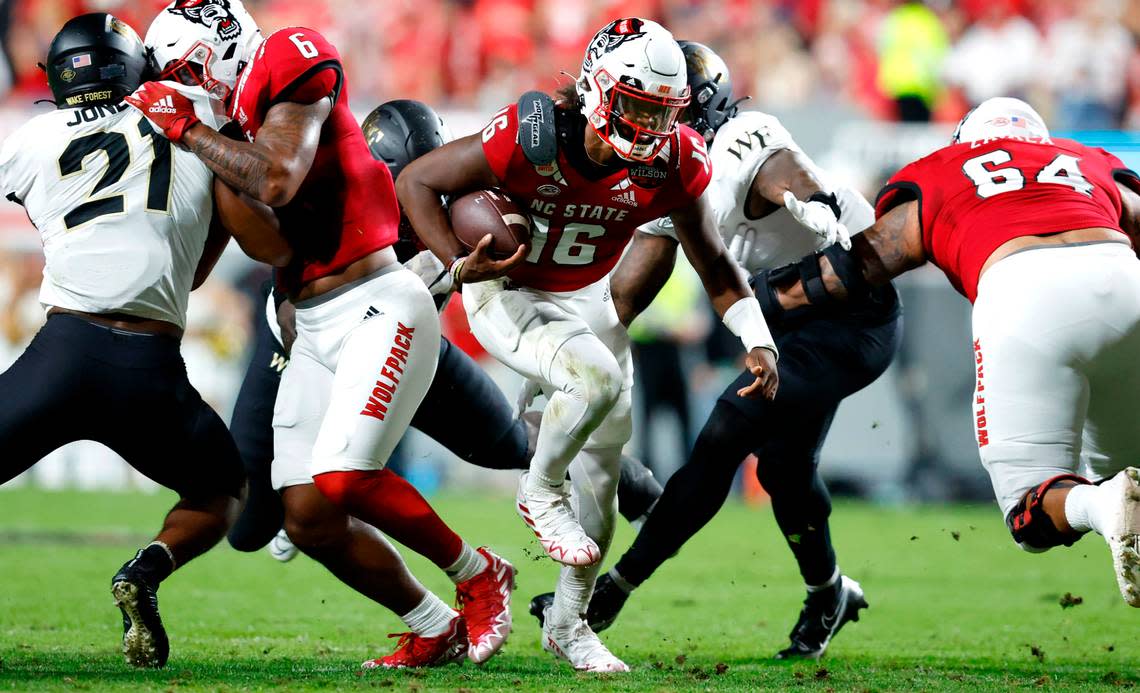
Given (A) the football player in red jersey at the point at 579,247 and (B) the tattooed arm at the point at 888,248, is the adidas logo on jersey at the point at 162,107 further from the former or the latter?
(B) the tattooed arm at the point at 888,248

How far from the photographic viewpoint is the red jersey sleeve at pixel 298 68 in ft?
13.5

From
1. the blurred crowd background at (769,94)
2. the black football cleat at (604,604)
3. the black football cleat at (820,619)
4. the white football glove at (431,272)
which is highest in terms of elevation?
the white football glove at (431,272)

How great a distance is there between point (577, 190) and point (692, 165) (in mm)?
389

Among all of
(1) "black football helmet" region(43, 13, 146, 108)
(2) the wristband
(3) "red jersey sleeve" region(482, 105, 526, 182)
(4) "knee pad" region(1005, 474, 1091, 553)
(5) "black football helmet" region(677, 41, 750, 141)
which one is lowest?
(4) "knee pad" region(1005, 474, 1091, 553)

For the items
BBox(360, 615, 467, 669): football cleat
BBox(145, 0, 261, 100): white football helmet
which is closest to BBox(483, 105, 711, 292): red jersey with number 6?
BBox(145, 0, 261, 100): white football helmet

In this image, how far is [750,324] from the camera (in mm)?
4559

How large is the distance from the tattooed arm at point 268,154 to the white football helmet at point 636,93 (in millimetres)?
877

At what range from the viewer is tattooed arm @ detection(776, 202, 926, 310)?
14.4 ft

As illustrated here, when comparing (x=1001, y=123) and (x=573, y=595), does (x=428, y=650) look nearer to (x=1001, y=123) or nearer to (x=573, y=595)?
(x=573, y=595)

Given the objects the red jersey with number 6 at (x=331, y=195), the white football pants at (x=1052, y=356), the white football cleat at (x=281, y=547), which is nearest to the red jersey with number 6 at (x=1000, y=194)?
the white football pants at (x=1052, y=356)

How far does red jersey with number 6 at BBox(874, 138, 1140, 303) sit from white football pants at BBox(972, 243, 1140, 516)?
116mm

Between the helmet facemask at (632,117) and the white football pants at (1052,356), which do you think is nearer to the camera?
the white football pants at (1052,356)

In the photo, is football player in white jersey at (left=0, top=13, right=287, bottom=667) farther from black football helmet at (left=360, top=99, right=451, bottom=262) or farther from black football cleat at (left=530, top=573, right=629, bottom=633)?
black football cleat at (left=530, top=573, right=629, bottom=633)

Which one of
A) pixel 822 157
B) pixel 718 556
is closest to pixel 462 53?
pixel 822 157
